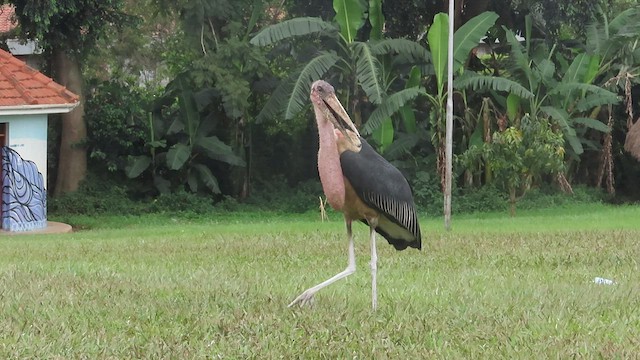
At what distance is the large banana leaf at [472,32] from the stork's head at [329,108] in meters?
12.3

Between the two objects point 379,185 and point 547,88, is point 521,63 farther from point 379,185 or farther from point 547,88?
point 379,185

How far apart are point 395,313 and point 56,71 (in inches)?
621

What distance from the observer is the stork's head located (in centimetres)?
676

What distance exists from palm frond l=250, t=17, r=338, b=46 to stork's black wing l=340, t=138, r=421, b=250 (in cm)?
1184

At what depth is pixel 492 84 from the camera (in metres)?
19.5

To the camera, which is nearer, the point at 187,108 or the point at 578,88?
the point at 578,88

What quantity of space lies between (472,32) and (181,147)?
5898 mm

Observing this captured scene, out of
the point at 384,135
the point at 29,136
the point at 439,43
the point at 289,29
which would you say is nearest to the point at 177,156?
the point at 29,136

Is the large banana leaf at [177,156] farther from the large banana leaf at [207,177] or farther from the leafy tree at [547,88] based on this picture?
the leafy tree at [547,88]

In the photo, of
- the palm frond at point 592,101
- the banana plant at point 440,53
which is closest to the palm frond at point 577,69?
the palm frond at point 592,101

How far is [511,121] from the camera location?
799 inches

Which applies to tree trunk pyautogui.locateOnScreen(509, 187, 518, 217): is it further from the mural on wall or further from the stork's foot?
the stork's foot

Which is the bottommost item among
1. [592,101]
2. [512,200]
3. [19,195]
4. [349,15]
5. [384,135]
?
[19,195]

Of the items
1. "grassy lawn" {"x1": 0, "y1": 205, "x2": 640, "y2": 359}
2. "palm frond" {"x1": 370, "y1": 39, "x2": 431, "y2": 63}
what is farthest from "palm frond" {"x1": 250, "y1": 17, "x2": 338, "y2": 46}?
"grassy lawn" {"x1": 0, "y1": 205, "x2": 640, "y2": 359}
